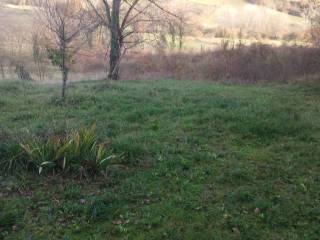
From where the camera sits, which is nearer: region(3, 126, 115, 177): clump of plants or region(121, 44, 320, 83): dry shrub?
region(3, 126, 115, 177): clump of plants

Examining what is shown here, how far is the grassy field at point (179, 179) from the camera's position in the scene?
5152 millimetres

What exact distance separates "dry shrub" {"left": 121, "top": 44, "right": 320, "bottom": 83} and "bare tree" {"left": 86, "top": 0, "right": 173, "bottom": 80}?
52.2 inches

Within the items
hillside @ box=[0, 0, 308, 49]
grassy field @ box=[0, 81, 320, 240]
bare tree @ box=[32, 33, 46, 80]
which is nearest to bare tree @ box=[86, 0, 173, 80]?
bare tree @ box=[32, 33, 46, 80]

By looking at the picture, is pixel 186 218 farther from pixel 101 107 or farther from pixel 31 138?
pixel 101 107

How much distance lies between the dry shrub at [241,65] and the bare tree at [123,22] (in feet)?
4.35

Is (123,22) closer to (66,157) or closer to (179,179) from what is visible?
(66,157)

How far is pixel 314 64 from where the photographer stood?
19219 millimetres

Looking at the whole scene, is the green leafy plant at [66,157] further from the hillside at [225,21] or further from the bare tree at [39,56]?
the hillside at [225,21]

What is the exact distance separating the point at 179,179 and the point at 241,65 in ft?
48.8

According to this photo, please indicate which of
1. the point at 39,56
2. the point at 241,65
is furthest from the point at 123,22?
the point at 39,56

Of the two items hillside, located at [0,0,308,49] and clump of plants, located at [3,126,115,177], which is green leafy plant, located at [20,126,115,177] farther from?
hillside, located at [0,0,308,49]

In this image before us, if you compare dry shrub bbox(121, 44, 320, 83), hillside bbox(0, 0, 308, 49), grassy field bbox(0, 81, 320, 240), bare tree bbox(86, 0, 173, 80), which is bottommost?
grassy field bbox(0, 81, 320, 240)

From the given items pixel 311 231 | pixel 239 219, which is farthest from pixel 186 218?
pixel 311 231

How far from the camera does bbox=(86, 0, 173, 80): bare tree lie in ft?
66.6
